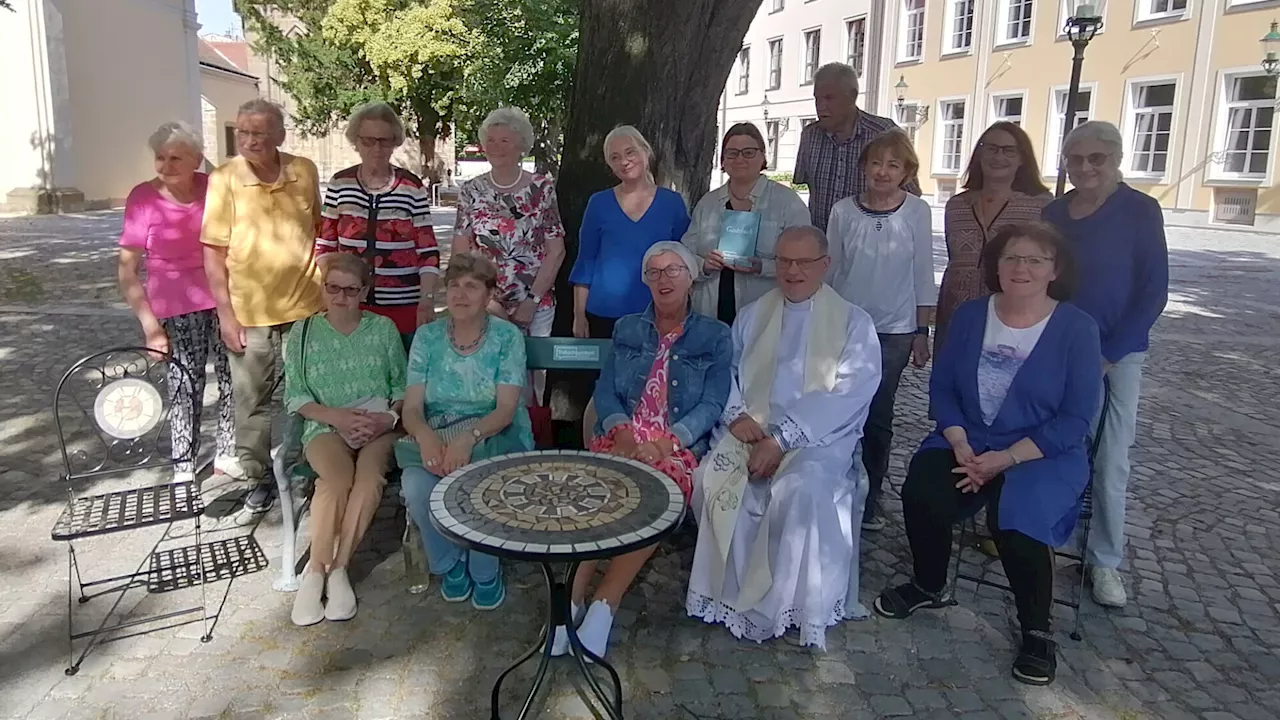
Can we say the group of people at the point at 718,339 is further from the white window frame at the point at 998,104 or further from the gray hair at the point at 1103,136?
the white window frame at the point at 998,104

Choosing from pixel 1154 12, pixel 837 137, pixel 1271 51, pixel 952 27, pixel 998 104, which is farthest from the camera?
pixel 952 27

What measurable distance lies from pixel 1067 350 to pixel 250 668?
3158 mm

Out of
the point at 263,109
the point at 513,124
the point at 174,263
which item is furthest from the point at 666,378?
the point at 174,263

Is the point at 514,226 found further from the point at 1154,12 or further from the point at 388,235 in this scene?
the point at 1154,12

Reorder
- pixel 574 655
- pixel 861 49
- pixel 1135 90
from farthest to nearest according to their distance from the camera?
pixel 861 49
pixel 1135 90
pixel 574 655

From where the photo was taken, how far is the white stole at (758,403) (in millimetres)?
3373

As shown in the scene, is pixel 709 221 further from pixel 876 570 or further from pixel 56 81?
pixel 56 81

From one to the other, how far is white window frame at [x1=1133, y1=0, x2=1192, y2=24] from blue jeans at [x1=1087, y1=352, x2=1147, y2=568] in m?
23.5

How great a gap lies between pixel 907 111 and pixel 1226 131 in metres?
11.4

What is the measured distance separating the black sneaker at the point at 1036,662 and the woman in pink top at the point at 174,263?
3.81 metres

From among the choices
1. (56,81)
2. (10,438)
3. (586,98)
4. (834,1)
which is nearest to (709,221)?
(586,98)

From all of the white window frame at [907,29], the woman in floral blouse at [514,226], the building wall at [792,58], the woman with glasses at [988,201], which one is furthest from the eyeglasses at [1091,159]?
the building wall at [792,58]

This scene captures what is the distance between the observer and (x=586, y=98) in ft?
16.3

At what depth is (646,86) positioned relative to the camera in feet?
15.8
